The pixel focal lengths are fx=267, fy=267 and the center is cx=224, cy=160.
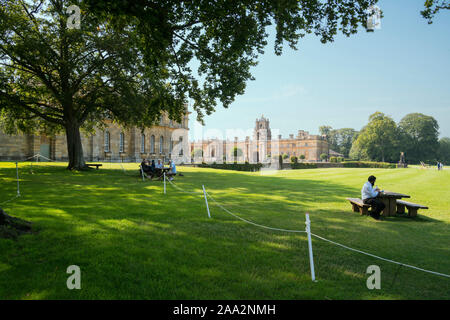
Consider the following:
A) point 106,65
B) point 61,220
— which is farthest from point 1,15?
point 61,220

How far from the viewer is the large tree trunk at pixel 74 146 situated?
21062 millimetres

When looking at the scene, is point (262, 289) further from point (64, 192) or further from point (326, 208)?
point (64, 192)

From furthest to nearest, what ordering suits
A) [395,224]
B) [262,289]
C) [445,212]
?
[445,212] < [395,224] < [262,289]

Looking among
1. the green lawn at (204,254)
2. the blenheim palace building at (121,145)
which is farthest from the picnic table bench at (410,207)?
the blenheim palace building at (121,145)

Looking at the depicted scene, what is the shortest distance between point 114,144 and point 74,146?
88.7 feet

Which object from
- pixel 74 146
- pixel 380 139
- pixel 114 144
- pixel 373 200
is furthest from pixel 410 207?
pixel 380 139

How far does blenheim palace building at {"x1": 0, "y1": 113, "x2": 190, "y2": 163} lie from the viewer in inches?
1400

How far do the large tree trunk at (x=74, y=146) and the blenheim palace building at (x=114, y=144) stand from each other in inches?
162

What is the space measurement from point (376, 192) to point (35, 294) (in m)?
9.07

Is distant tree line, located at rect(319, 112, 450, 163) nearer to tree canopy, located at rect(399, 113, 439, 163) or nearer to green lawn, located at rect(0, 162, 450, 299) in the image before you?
tree canopy, located at rect(399, 113, 439, 163)

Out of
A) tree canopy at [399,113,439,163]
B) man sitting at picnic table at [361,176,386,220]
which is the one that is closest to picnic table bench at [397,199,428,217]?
man sitting at picnic table at [361,176,386,220]

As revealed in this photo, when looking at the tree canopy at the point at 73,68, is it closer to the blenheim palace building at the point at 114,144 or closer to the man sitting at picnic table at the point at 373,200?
the blenheim palace building at the point at 114,144

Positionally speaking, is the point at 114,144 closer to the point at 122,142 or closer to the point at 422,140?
the point at 122,142

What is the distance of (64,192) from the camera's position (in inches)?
435
